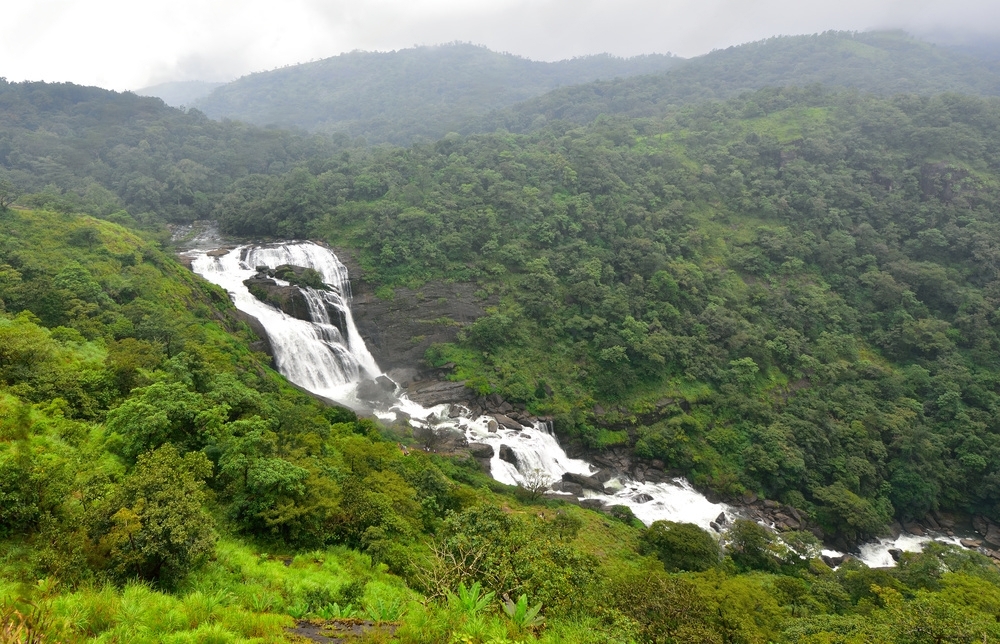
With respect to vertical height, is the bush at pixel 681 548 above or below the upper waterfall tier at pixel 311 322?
below

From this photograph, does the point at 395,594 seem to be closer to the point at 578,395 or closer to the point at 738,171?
the point at 578,395

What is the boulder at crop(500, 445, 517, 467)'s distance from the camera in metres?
22.9

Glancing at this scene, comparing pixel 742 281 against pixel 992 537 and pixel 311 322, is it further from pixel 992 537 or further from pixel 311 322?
pixel 311 322

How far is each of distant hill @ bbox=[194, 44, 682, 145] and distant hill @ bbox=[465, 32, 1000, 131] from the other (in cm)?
2249

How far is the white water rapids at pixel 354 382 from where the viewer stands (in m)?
22.4

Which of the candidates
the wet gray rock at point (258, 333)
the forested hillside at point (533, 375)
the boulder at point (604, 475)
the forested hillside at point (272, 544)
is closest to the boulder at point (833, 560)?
the forested hillside at point (533, 375)

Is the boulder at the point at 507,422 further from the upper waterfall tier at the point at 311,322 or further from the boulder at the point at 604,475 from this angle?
the upper waterfall tier at the point at 311,322

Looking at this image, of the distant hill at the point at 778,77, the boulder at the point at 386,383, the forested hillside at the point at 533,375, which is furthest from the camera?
the distant hill at the point at 778,77

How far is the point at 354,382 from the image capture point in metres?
26.7

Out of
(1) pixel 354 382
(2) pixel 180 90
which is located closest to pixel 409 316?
Result: (1) pixel 354 382

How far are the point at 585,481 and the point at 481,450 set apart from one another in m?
5.18

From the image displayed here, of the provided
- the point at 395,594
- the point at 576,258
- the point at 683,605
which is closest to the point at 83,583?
the point at 395,594

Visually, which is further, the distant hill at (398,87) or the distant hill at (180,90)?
the distant hill at (180,90)

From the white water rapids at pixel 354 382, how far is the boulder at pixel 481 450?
0.36 meters
